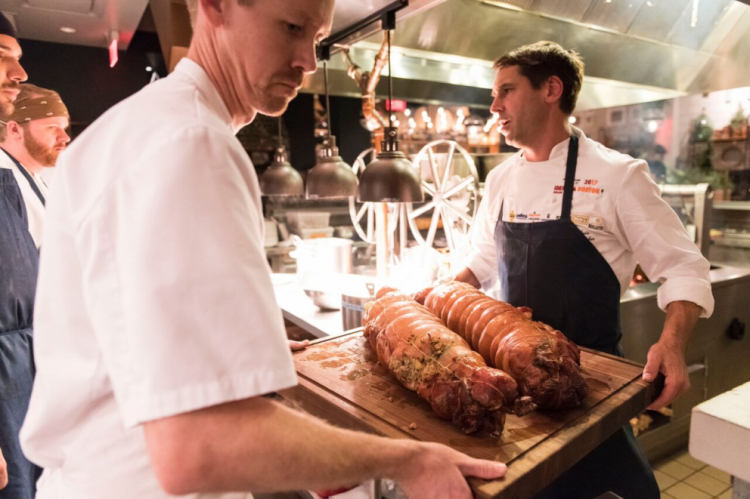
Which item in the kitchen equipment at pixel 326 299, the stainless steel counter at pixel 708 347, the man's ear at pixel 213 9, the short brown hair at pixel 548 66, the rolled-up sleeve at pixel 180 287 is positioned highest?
the short brown hair at pixel 548 66

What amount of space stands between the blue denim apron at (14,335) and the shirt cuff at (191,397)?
170 cm

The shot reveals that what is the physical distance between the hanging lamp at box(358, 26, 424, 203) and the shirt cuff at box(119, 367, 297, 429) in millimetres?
1475

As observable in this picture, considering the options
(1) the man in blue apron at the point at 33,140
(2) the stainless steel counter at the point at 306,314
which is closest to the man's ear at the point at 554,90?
(2) the stainless steel counter at the point at 306,314

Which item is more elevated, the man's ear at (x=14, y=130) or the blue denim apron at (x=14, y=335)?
the man's ear at (x=14, y=130)

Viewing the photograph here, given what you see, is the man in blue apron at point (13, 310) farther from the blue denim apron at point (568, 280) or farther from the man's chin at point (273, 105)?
the blue denim apron at point (568, 280)

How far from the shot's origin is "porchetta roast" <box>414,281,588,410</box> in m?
1.18

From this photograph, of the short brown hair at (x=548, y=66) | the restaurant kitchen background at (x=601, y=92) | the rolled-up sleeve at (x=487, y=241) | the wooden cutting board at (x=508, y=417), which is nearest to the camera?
the wooden cutting board at (x=508, y=417)

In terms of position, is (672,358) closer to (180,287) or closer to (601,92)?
(180,287)

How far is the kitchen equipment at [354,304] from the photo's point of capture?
206 centimetres

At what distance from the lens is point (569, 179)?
1880 millimetres

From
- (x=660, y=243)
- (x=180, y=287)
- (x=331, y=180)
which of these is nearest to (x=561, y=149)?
(x=660, y=243)

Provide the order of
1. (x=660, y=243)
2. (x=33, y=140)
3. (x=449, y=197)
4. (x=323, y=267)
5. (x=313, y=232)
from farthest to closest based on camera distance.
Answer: (x=313, y=232) → (x=323, y=267) → (x=449, y=197) → (x=33, y=140) → (x=660, y=243)

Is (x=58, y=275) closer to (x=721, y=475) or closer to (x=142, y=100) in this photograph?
(x=142, y=100)

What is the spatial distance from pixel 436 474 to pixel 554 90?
166cm
